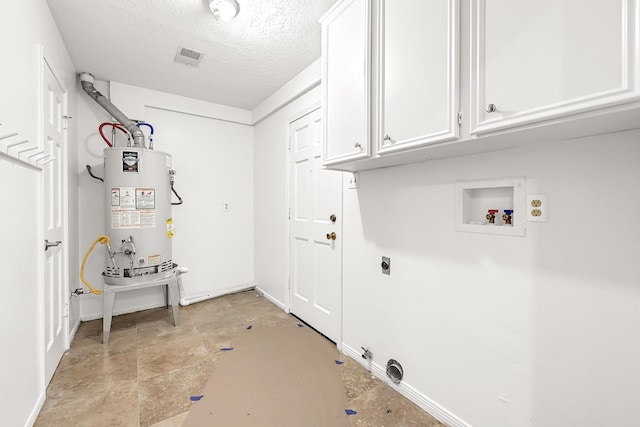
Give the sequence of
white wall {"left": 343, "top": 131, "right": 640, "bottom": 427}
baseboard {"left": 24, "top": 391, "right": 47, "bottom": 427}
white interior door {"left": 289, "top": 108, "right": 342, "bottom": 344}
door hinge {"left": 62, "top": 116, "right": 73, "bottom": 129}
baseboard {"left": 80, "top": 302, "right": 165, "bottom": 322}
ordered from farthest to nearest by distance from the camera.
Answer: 1. baseboard {"left": 80, "top": 302, "right": 165, "bottom": 322}
2. white interior door {"left": 289, "top": 108, "right": 342, "bottom": 344}
3. door hinge {"left": 62, "top": 116, "right": 73, "bottom": 129}
4. baseboard {"left": 24, "top": 391, "right": 47, "bottom": 427}
5. white wall {"left": 343, "top": 131, "right": 640, "bottom": 427}

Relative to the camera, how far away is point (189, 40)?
6.70 feet

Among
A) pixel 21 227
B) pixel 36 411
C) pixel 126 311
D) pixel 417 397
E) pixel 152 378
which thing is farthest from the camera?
pixel 126 311

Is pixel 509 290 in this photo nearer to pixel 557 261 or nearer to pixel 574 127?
pixel 557 261

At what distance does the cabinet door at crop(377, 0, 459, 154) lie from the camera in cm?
107

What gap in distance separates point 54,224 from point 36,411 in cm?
114

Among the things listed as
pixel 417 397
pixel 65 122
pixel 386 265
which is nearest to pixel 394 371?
pixel 417 397

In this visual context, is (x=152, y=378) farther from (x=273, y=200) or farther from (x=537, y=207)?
(x=537, y=207)

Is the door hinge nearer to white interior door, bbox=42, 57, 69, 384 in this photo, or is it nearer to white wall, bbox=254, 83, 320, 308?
white interior door, bbox=42, 57, 69, 384

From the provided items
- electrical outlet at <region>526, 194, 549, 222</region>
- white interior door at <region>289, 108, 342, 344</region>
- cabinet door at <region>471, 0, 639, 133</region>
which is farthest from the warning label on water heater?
electrical outlet at <region>526, 194, 549, 222</region>

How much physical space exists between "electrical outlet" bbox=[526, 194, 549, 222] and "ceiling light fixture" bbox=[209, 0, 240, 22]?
6.33 feet

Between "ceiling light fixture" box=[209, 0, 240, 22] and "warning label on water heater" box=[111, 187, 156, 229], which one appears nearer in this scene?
"ceiling light fixture" box=[209, 0, 240, 22]

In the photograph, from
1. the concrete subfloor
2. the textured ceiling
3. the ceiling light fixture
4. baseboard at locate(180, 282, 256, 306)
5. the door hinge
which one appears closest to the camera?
the concrete subfloor

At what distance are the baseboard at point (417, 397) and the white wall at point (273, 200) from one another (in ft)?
4.25

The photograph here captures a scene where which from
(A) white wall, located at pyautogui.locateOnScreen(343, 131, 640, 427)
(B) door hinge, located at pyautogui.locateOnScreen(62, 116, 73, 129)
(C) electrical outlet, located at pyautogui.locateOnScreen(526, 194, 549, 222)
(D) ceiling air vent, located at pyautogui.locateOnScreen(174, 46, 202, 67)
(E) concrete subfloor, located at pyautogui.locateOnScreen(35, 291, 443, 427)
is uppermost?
(D) ceiling air vent, located at pyautogui.locateOnScreen(174, 46, 202, 67)
